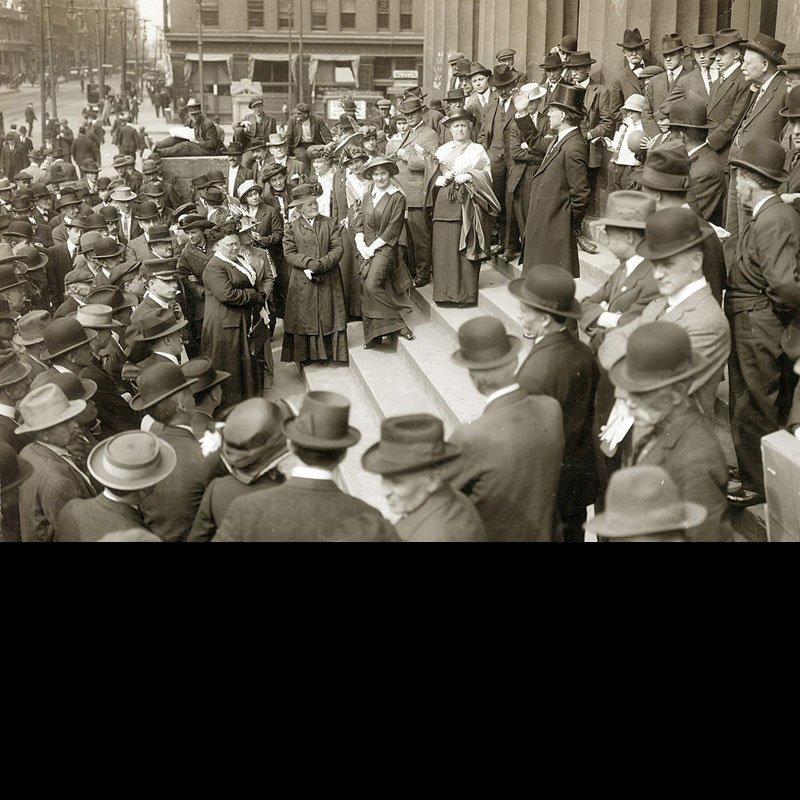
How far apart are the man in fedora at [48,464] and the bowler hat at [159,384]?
32 centimetres

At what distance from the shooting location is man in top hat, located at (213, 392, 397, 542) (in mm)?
4172

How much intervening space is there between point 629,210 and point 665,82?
539cm

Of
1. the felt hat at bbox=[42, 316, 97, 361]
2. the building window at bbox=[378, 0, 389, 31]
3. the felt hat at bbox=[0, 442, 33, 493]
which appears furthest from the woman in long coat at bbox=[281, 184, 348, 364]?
the building window at bbox=[378, 0, 389, 31]

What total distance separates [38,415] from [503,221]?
677 centimetres

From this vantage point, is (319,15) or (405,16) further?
(405,16)

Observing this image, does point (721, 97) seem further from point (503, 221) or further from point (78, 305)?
point (78, 305)

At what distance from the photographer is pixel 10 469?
500cm

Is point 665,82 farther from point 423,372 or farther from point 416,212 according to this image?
point 423,372

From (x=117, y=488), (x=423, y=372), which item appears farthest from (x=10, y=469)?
(x=423, y=372)

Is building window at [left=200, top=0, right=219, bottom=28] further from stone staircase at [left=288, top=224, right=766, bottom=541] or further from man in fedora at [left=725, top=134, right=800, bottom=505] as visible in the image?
man in fedora at [left=725, top=134, right=800, bottom=505]

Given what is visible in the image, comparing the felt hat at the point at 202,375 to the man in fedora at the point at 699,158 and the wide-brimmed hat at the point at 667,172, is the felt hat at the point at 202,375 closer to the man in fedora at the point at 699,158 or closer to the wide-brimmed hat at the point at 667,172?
the wide-brimmed hat at the point at 667,172
